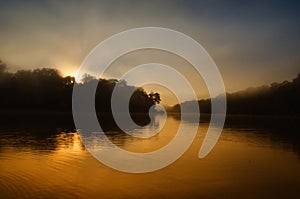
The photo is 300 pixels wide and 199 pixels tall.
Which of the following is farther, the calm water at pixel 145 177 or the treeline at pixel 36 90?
the treeline at pixel 36 90

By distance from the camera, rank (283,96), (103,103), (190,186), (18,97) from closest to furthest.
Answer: (190,186), (18,97), (103,103), (283,96)

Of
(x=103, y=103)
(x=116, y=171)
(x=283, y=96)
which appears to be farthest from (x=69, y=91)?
(x=116, y=171)

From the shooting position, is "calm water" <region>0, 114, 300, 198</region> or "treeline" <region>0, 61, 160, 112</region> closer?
"calm water" <region>0, 114, 300, 198</region>

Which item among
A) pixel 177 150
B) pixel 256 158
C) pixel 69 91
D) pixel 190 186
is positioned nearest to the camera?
pixel 190 186

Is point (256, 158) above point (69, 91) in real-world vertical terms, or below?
below

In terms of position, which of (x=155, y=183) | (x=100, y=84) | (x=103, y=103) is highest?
(x=100, y=84)

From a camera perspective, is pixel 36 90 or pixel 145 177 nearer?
pixel 145 177

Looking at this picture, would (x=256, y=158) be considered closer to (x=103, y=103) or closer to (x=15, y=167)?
(x=15, y=167)

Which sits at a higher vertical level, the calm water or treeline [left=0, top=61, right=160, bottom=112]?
treeline [left=0, top=61, right=160, bottom=112]

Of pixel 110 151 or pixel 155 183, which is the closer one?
pixel 155 183

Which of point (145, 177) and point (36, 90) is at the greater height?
point (36, 90)

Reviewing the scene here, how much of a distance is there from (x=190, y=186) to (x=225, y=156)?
38.0ft

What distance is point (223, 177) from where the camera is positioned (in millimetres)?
17750

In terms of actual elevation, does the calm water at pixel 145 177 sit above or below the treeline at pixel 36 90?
below
